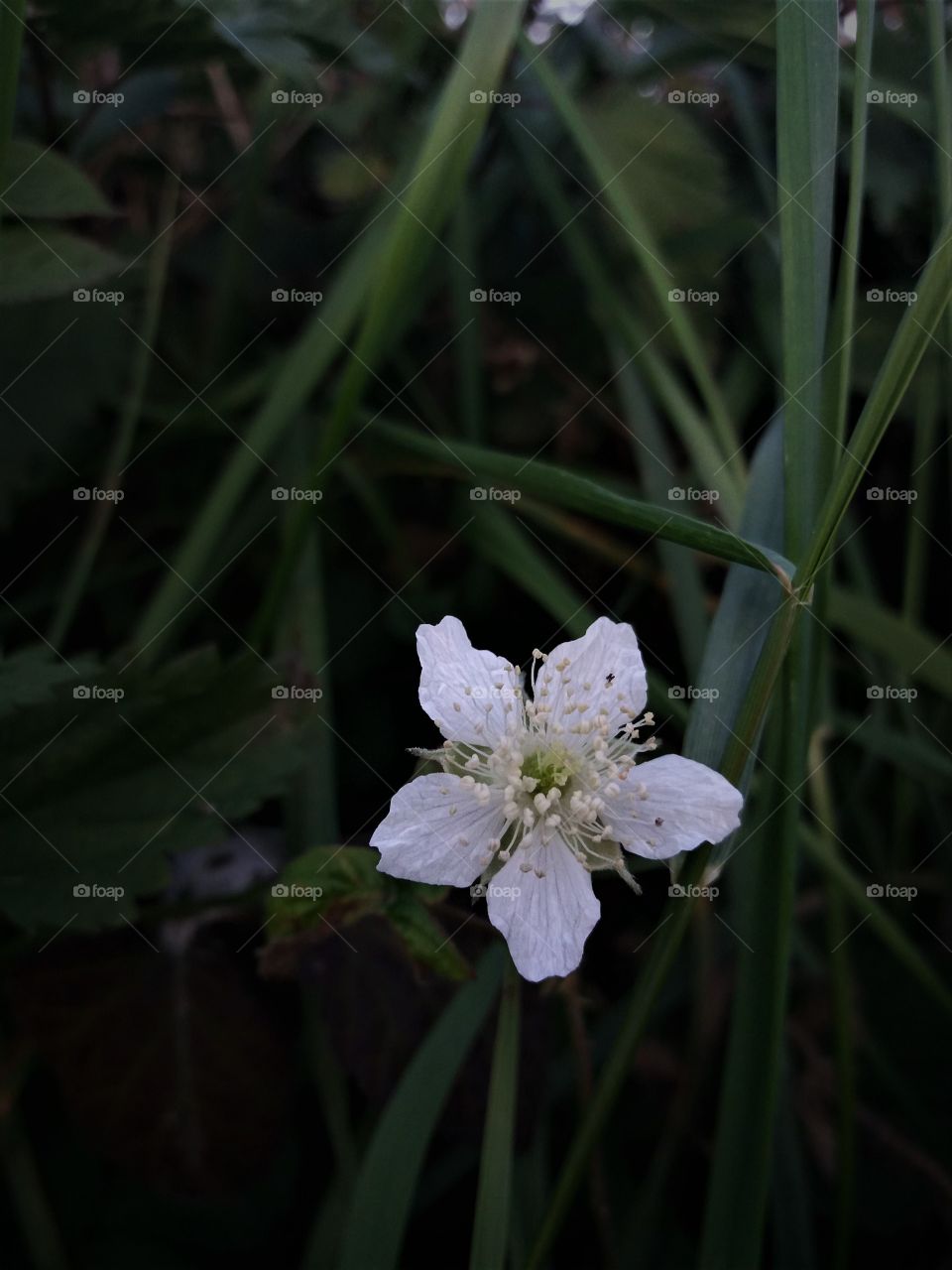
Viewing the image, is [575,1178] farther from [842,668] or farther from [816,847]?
[842,668]

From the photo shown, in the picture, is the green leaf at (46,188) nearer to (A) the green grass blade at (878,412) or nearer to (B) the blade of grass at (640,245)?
(B) the blade of grass at (640,245)

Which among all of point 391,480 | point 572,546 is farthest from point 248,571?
point 572,546

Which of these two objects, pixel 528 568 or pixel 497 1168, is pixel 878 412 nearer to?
pixel 528 568

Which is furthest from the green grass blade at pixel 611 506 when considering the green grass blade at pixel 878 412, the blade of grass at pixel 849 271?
the blade of grass at pixel 849 271

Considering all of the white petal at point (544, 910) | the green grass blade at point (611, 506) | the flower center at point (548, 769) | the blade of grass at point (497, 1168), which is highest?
the green grass blade at point (611, 506)

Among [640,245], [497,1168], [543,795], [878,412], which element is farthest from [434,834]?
[640,245]

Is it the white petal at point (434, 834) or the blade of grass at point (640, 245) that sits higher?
the blade of grass at point (640, 245)

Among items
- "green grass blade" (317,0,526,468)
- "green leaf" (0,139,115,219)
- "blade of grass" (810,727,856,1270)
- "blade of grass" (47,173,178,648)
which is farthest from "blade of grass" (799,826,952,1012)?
"green leaf" (0,139,115,219)
